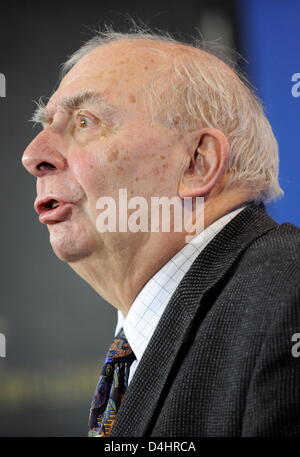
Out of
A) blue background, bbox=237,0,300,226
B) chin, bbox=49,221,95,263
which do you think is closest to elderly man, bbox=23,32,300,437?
chin, bbox=49,221,95,263

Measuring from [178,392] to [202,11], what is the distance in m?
1.47

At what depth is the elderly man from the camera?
2.97 feet

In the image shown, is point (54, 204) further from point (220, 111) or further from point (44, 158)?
point (220, 111)

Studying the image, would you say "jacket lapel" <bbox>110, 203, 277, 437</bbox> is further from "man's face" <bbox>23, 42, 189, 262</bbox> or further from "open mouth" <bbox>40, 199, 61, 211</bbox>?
"open mouth" <bbox>40, 199, 61, 211</bbox>

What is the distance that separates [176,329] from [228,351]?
101 mm


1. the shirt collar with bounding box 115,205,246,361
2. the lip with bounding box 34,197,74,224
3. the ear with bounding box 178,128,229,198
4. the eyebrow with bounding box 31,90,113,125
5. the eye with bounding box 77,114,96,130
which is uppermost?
the eyebrow with bounding box 31,90,113,125

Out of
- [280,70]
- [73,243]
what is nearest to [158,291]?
[73,243]

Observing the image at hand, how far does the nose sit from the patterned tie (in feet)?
1.07

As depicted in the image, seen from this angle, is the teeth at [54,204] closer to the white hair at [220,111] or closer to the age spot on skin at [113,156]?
the age spot on skin at [113,156]

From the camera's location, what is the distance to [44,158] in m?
1.14

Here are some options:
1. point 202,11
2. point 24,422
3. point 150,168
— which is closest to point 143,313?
point 150,168

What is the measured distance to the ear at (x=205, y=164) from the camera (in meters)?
1.13

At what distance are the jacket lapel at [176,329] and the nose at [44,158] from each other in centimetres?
31

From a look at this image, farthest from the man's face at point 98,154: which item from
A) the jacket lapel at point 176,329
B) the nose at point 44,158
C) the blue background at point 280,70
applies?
the blue background at point 280,70
